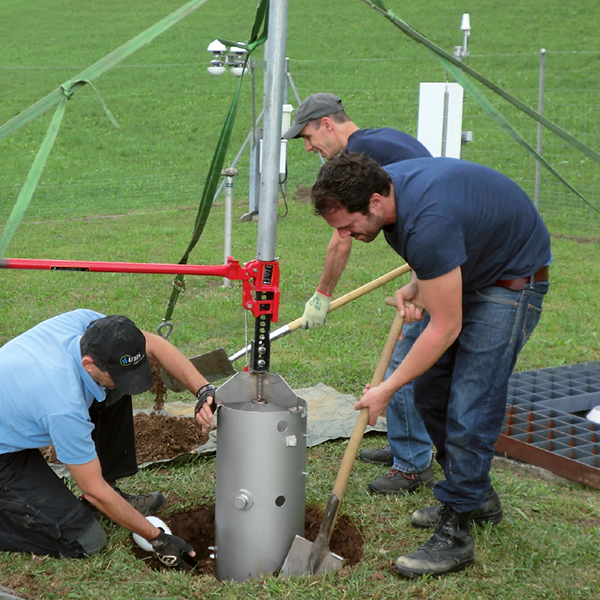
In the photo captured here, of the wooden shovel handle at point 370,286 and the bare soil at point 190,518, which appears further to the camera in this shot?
the wooden shovel handle at point 370,286

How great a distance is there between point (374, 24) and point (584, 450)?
857 inches

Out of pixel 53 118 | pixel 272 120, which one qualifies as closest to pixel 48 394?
pixel 53 118

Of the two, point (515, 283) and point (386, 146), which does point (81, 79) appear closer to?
point (386, 146)

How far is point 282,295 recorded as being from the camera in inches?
249

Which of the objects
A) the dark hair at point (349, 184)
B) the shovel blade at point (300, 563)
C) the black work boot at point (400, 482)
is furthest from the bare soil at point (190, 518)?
the dark hair at point (349, 184)

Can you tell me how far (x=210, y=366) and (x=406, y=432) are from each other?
1.07 m

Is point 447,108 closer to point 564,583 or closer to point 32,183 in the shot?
point 564,583

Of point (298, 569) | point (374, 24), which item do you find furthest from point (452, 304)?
point (374, 24)

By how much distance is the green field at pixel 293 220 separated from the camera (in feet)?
8.95

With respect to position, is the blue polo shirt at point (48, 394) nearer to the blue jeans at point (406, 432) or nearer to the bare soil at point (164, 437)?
the bare soil at point (164, 437)

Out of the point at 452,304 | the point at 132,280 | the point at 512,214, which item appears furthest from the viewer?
the point at 132,280

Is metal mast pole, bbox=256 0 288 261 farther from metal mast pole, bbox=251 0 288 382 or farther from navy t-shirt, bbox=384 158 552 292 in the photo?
navy t-shirt, bbox=384 158 552 292

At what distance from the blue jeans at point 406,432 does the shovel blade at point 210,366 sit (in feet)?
2.93

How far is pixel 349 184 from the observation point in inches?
87.2
